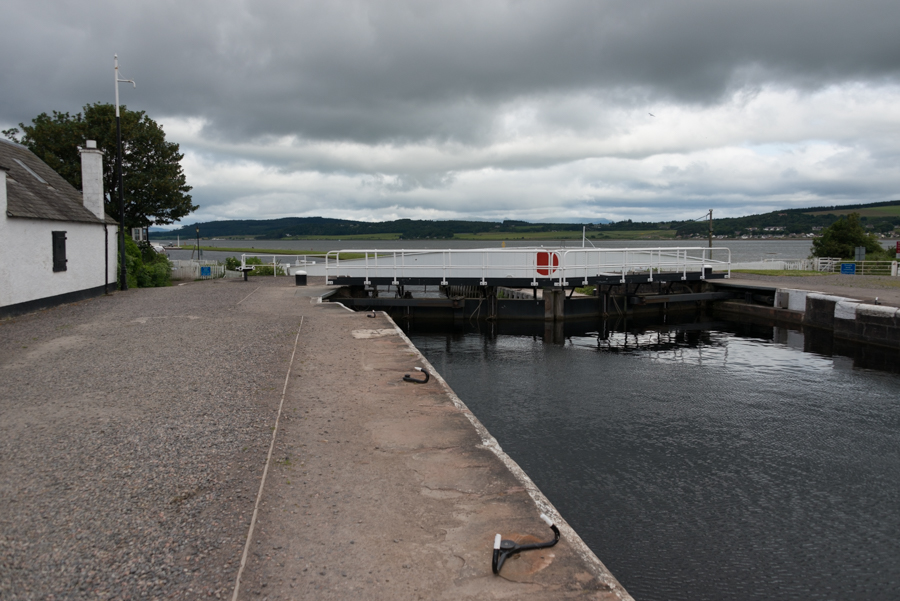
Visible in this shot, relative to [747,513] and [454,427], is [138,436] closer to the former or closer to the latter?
[454,427]

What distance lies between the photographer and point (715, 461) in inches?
353

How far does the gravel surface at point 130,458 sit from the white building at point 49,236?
4.13 m

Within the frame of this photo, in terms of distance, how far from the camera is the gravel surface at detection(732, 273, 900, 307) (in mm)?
21734

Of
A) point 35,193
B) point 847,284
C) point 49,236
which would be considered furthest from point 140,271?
point 847,284

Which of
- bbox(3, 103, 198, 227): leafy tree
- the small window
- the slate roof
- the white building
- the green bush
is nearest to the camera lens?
the white building

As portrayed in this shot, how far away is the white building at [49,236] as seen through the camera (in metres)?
15.7

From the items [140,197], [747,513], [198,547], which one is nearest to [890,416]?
[747,513]

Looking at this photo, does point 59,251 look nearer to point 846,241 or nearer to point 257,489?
point 257,489

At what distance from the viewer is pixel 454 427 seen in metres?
7.14

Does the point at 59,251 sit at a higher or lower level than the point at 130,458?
higher

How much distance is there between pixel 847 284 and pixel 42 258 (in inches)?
1224

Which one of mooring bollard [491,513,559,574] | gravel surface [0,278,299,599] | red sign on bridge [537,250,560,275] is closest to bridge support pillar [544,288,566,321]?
red sign on bridge [537,250,560,275]

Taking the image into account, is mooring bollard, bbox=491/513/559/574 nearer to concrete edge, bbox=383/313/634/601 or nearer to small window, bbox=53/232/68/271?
concrete edge, bbox=383/313/634/601

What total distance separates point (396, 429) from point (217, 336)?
24.8 feet
